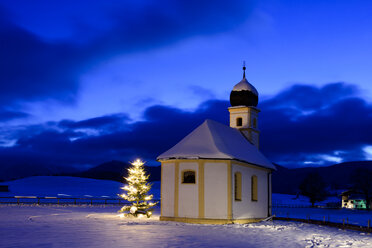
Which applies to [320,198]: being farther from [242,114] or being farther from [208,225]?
[208,225]

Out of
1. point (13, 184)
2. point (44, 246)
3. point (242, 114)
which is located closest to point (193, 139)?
point (242, 114)

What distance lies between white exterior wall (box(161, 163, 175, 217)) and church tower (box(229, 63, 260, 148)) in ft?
36.5

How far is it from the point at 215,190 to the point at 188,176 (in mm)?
2037

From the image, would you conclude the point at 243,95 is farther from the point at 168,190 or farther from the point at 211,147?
the point at 168,190

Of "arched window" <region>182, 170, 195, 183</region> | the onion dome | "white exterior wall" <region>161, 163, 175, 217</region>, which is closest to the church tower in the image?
the onion dome

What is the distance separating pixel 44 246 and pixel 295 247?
371 inches

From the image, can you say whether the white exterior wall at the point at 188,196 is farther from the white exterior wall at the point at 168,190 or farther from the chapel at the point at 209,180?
the white exterior wall at the point at 168,190

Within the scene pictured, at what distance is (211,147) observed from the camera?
27531 millimetres

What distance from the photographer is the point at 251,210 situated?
29875 millimetres

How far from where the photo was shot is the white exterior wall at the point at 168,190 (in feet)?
90.7

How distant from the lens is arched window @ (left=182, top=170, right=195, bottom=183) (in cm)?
2727

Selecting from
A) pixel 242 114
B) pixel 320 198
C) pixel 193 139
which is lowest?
pixel 320 198

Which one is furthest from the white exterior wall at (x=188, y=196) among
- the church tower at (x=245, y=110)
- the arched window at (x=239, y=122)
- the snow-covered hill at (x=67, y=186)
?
the snow-covered hill at (x=67, y=186)

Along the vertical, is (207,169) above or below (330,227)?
above
